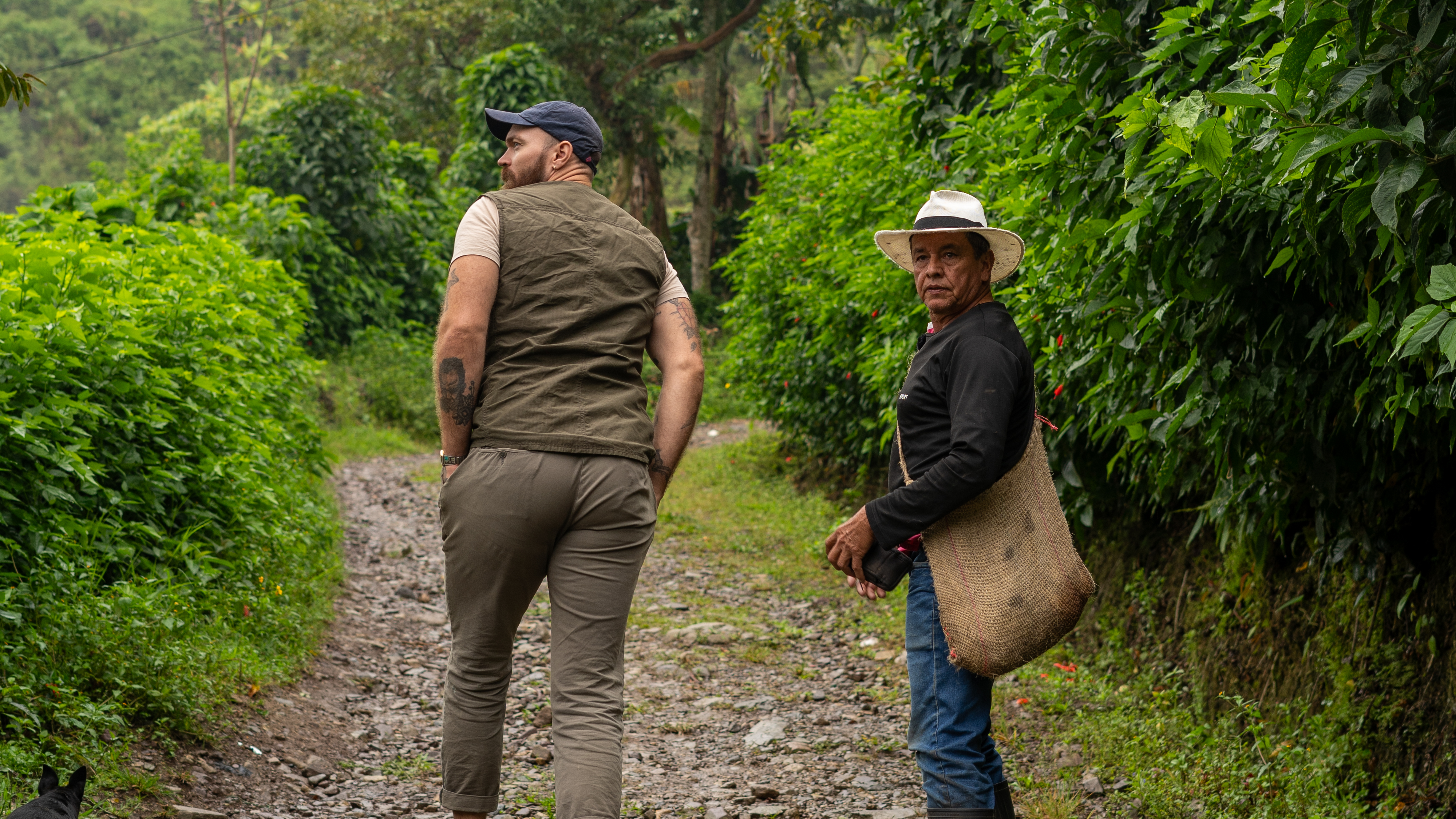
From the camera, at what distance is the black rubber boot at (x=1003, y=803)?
3.00 m

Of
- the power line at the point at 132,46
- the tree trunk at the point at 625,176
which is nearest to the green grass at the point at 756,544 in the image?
the tree trunk at the point at 625,176

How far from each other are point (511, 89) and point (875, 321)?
41.9 feet

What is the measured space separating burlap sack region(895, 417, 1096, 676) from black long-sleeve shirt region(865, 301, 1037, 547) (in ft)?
0.27

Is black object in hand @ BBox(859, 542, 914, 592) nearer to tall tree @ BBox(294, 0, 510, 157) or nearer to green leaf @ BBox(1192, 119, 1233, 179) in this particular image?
green leaf @ BBox(1192, 119, 1233, 179)

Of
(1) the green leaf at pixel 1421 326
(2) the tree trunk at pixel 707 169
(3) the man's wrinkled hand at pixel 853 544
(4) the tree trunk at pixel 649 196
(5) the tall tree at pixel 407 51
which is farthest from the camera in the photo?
(4) the tree trunk at pixel 649 196

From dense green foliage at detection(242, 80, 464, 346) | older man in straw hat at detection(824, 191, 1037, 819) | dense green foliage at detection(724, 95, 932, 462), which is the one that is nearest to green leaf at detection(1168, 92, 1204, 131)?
older man in straw hat at detection(824, 191, 1037, 819)

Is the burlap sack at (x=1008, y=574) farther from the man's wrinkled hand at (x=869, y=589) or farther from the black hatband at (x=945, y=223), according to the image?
the black hatband at (x=945, y=223)

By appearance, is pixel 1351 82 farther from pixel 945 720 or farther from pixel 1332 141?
pixel 945 720

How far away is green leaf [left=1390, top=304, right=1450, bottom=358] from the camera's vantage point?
2.24 m

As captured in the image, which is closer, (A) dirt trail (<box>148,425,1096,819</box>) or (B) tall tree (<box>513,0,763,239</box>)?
(A) dirt trail (<box>148,425,1096,819</box>)

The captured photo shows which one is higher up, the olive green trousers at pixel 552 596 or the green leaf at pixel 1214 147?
the green leaf at pixel 1214 147

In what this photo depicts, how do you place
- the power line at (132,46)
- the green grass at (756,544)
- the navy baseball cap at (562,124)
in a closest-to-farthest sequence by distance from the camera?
the navy baseball cap at (562,124)
the green grass at (756,544)
the power line at (132,46)

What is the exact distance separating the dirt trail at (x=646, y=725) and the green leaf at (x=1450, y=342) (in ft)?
9.03

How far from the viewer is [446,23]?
25406 mm
